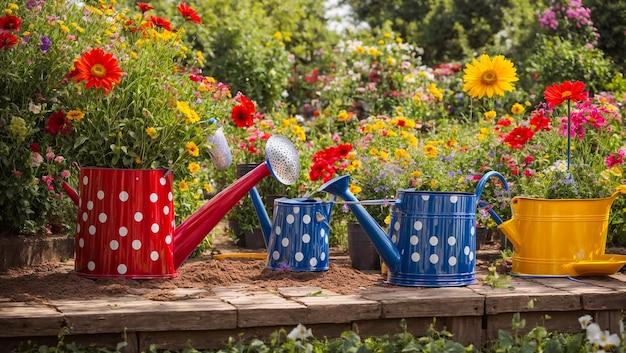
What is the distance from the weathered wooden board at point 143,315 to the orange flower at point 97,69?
28.2 inches

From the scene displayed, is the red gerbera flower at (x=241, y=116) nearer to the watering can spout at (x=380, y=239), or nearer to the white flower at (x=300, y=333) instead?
the watering can spout at (x=380, y=239)

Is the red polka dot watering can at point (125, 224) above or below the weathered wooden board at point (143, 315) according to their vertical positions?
above

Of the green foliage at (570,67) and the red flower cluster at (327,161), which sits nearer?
the red flower cluster at (327,161)

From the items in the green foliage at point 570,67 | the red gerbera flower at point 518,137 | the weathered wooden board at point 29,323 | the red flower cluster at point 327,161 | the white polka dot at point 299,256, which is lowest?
the weathered wooden board at point 29,323

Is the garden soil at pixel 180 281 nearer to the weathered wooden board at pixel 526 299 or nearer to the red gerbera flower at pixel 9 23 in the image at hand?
the weathered wooden board at pixel 526 299

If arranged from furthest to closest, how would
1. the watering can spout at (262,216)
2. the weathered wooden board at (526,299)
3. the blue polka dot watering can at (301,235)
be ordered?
the watering can spout at (262,216)
the blue polka dot watering can at (301,235)
the weathered wooden board at (526,299)

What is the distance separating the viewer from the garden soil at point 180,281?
2.97m

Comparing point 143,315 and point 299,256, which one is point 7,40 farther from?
point 299,256

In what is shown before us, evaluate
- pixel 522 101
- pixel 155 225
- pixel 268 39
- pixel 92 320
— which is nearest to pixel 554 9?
pixel 522 101

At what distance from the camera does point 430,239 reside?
3213mm

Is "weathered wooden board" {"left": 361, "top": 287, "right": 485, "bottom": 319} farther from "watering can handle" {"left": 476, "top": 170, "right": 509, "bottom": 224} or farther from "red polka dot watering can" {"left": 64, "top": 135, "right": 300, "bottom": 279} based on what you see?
"red polka dot watering can" {"left": 64, "top": 135, "right": 300, "bottom": 279}

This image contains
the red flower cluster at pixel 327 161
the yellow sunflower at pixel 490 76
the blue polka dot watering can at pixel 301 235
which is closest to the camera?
the blue polka dot watering can at pixel 301 235

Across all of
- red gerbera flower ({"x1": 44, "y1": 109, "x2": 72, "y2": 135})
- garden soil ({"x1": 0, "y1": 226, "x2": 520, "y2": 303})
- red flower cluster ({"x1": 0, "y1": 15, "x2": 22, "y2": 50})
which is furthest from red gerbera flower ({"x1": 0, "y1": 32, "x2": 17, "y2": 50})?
garden soil ({"x1": 0, "y1": 226, "x2": 520, "y2": 303})

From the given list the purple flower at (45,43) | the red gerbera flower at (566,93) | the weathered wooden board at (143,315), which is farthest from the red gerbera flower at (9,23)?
the red gerbera flower at (566,93)
